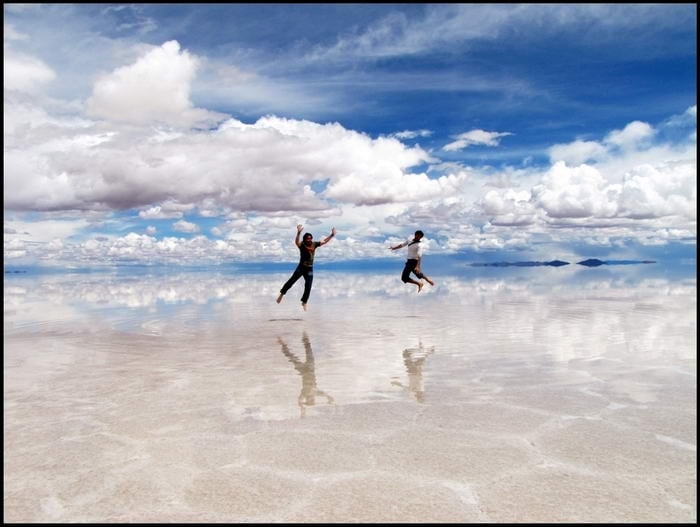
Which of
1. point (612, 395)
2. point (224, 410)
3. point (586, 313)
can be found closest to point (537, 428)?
point (612, 395)

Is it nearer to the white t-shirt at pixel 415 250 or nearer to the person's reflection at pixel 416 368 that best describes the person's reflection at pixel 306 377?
the person's reflection at pixel 416 368

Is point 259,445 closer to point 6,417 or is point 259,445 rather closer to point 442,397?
point 442,397

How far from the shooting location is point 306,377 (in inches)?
334

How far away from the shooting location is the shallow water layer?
413cm

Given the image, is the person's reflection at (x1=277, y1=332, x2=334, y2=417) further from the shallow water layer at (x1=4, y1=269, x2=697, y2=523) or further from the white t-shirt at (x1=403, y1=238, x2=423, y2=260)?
the white t-shirt at (x1=403, y1=238, x2=423, y2=260)

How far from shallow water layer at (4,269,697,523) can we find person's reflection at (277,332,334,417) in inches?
1.6

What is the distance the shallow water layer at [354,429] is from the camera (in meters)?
4.13

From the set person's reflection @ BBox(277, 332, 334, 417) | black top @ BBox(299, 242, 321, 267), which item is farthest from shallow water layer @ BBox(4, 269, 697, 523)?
black top @ BBox(299, 242, 321, 267)

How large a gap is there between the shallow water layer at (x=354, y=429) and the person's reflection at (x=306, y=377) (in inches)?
1.6

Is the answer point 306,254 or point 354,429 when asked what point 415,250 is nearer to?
point 306,254

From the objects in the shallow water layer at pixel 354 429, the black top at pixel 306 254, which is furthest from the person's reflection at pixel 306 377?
the black top at pixel 306 254

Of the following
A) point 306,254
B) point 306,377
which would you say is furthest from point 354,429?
point 306,254

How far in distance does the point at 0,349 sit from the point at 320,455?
30.7 feet

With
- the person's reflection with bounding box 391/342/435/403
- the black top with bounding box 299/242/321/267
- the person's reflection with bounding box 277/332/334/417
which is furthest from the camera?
the black top with bounding box 299/242/321/267
